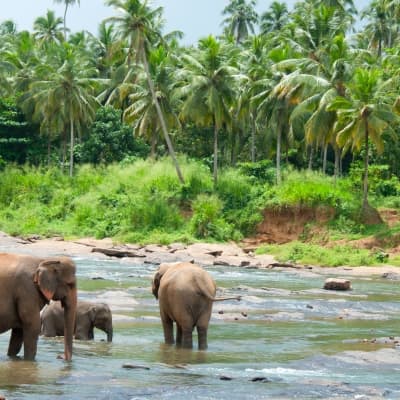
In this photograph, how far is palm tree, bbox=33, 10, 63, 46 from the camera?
274 feet

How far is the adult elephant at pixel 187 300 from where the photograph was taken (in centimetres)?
1310

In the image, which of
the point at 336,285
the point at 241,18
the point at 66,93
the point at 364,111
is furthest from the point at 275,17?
the point at 336,285

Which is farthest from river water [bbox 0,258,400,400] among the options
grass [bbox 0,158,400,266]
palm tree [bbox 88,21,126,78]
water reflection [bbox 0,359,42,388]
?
palm tree [bbox 88,21,126,78]

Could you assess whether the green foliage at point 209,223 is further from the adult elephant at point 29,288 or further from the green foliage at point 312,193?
the adult elephant at point 29,288

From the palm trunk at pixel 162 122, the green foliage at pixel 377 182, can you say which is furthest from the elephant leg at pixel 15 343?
the palm trunk at pixel 162 122

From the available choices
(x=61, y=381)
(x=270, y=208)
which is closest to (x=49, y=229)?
(x=270, y=208)

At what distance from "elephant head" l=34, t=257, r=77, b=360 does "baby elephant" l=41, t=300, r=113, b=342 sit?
2.54 metres

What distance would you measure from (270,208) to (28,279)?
36.1 m

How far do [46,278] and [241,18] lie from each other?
8012cm

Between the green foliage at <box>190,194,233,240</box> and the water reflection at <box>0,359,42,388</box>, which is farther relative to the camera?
the green foliage at <box>190,194,233,240</box>

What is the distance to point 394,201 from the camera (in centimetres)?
4612

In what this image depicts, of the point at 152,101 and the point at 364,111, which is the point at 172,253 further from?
the point at 152,101

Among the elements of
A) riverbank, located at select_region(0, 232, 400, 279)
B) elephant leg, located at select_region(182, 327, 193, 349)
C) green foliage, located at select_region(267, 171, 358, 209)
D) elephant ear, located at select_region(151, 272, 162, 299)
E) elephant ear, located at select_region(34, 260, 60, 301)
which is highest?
green foliage, located at select_region(267, 171, 358, 209)

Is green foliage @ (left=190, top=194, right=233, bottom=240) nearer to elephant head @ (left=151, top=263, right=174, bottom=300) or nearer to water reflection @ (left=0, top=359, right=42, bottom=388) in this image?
elephant head @ (left=151, top=263, right=174, bottom=300)
